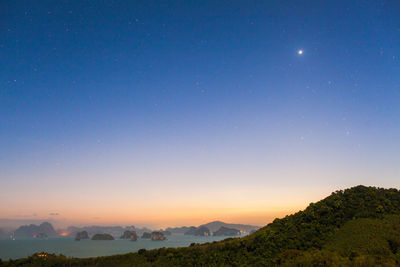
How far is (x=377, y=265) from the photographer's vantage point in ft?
60.6

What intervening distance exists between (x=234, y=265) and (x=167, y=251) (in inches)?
447

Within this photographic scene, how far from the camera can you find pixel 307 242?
31188 millimetres

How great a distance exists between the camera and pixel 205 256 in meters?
32.2

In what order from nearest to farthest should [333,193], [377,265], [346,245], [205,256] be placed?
[377,265], [346,245], [205,256], [333,193]

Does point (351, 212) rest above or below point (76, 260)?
above

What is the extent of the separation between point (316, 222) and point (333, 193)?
44.8ft

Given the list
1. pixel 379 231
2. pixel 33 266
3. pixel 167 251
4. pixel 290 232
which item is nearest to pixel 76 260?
pixel 33 266

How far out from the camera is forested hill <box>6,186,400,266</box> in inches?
1055

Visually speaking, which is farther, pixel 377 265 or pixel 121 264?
pixel 121 264

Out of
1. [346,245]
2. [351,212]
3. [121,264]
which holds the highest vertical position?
[351,212]

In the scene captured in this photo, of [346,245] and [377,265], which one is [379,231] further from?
[377,265]

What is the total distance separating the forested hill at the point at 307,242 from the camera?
87.9ft

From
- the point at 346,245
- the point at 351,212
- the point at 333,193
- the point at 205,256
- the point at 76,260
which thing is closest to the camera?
the point at 346,245

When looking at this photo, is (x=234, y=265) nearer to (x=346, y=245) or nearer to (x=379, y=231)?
(x=346, y=245)
